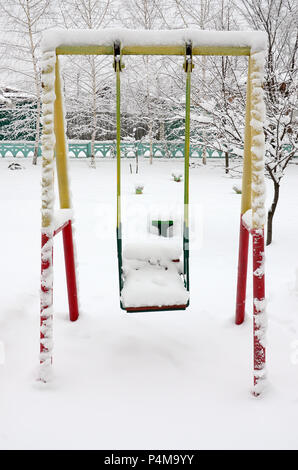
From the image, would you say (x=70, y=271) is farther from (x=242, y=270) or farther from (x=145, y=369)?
(x=242, y=270)

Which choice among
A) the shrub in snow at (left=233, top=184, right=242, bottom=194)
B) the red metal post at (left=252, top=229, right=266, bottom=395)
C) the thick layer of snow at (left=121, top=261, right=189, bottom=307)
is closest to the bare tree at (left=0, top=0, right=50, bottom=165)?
the shrub in snow at (left=233, top=184, right=242, bottom=194)

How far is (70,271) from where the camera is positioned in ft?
Answer: 8.87

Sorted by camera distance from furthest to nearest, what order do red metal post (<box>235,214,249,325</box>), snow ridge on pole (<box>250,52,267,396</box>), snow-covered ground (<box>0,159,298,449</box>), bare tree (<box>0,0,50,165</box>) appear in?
bare tree (<box>0,0,50,165</box>)
red metal post (<box>235,214,249,325</box>)
snow ridge on pole (<box>250,52,267,396</box>)
snow-covered ground (<box>0,159,298,449</box>)

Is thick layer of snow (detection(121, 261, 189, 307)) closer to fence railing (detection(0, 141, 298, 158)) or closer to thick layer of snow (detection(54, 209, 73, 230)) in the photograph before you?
thick layer of snow (detection(54, 209, 73, 230))

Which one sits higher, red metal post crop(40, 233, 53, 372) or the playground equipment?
the playground equipment

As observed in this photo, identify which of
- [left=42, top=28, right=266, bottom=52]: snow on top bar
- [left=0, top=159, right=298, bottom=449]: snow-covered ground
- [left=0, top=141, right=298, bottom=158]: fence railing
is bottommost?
[left=0, top=159, right=298, bottom=449]: snow-covered ground

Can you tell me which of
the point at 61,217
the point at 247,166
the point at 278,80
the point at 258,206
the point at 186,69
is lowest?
the point at 61,217

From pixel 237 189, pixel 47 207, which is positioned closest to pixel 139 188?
pixel 237 189

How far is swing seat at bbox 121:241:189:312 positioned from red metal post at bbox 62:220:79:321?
39cm

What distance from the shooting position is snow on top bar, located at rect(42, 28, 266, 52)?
78.2 inches

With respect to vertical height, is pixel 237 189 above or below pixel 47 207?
below

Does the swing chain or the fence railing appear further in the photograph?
the fence railing

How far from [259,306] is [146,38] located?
1.59 meters
